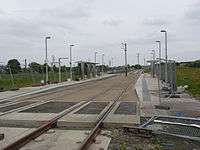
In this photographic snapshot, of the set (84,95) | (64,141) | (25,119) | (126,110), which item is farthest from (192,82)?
(64,141)

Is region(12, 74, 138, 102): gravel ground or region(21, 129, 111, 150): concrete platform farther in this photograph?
region(12, 74, 138, 102): gravel ground

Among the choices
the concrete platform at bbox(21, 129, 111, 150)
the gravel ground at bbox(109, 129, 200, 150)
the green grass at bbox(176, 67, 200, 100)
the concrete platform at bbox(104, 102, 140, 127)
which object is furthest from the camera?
the green grass at bbox(176, 67, 200, 100)

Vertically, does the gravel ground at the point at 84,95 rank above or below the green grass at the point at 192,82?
below

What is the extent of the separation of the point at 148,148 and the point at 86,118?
4.92 metres

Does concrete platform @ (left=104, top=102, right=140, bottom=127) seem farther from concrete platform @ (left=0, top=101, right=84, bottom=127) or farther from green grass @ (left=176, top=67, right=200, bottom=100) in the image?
green grass @ (left=176, top=67, right=200, bottom=100)

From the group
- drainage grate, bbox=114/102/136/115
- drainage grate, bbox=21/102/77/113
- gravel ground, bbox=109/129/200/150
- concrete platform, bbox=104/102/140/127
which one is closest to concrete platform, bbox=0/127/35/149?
gravel ground, bbox=109/129/200/150

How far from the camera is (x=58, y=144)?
9.51 meters

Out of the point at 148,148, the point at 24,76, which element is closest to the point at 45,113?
the point at 148,148

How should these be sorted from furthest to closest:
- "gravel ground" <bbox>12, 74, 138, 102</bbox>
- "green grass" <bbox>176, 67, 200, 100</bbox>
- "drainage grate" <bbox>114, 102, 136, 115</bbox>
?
"green grass" <bbox>176, 67, 200, 100</bbox> < "gravel ground" <bbox>12, 74, 138, 102</bbox> < "drainage grate" <bbox>114, 102, 136, 115</bbox>

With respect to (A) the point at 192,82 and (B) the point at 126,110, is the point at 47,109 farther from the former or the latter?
(A) the point at 192,82

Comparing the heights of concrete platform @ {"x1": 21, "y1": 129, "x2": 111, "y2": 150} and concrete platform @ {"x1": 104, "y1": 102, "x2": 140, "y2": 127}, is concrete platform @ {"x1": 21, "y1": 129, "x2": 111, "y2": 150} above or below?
below

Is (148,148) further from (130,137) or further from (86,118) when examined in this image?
(86,118)

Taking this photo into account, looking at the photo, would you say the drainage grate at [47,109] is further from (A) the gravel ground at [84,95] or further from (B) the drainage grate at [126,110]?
(A) the gravel ground at [84,95]

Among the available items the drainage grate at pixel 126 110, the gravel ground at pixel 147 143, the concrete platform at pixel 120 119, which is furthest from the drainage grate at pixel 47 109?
the gravel ground at pixel 147 143
